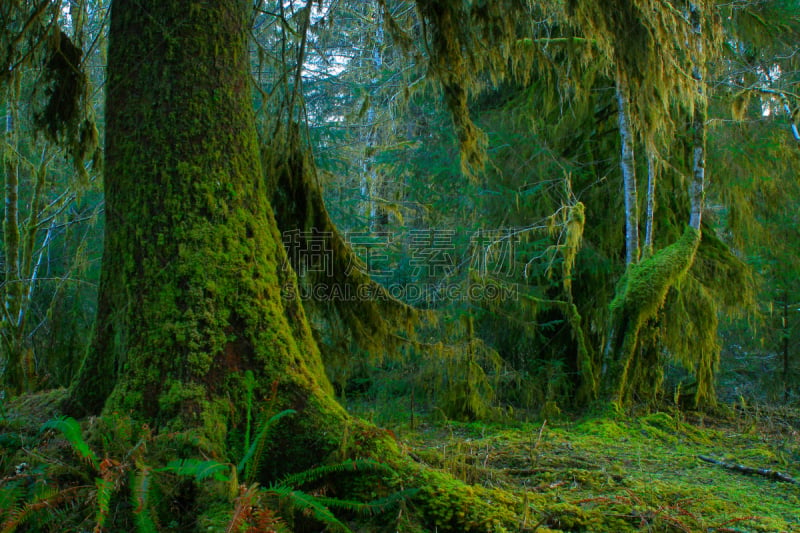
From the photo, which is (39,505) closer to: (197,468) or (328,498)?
(197,468)

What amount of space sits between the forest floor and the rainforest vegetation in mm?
27

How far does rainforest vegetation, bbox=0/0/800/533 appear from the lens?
2.48 metres

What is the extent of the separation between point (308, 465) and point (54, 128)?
322 centimetres

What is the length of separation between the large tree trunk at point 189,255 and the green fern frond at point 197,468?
0.34 metres

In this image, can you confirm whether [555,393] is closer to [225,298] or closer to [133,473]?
[225,298]

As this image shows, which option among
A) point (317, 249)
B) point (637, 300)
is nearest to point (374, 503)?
point (317, 249)

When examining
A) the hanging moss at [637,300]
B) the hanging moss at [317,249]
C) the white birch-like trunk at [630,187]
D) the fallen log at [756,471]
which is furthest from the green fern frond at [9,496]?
the white birch-like trunk at [630,187]

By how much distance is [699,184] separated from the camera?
22.6 ft

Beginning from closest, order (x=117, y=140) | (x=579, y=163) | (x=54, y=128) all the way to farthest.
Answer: (x=117, y=140)
(x=54, y=128)
(x=579, y=163)

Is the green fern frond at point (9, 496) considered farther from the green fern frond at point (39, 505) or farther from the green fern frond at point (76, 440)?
the green fern frond at point (76, 440)

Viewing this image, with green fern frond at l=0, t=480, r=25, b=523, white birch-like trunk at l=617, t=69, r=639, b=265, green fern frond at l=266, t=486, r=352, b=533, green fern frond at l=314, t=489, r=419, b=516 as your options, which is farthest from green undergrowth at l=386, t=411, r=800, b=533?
white birch-like trunk at l=617, t=69, r=639, b=265

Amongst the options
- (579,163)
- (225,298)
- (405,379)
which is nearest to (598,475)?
(225,298)

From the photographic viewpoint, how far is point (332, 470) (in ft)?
8.00

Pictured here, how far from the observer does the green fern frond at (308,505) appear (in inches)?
81.0
